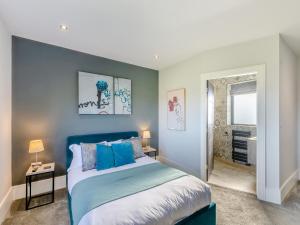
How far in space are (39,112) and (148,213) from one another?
2.61 metres

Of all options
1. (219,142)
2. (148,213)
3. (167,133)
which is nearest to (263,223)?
(148,213)

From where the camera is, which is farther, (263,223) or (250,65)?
(250,65)

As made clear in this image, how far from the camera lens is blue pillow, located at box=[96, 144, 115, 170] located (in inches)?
99.2

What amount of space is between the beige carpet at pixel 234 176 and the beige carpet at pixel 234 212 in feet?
1.23

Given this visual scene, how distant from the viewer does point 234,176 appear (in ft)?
12.0

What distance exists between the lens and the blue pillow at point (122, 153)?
266 centimetres

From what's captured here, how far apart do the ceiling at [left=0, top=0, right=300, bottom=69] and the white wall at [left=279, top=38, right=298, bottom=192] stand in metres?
0.33

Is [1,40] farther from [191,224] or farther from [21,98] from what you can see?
[191,224]

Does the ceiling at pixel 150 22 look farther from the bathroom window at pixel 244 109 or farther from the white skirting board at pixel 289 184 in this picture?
the white skirting board at pixel 289 184

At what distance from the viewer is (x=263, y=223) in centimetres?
208

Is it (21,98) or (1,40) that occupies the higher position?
(1,40)

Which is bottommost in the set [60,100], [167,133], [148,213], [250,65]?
[148,213]

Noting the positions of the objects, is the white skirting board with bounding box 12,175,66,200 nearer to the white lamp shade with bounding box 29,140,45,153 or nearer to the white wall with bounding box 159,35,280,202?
the white lamp shade with bounding box 29,140,45,153

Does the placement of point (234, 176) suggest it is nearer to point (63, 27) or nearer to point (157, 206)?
point (157, 206)
